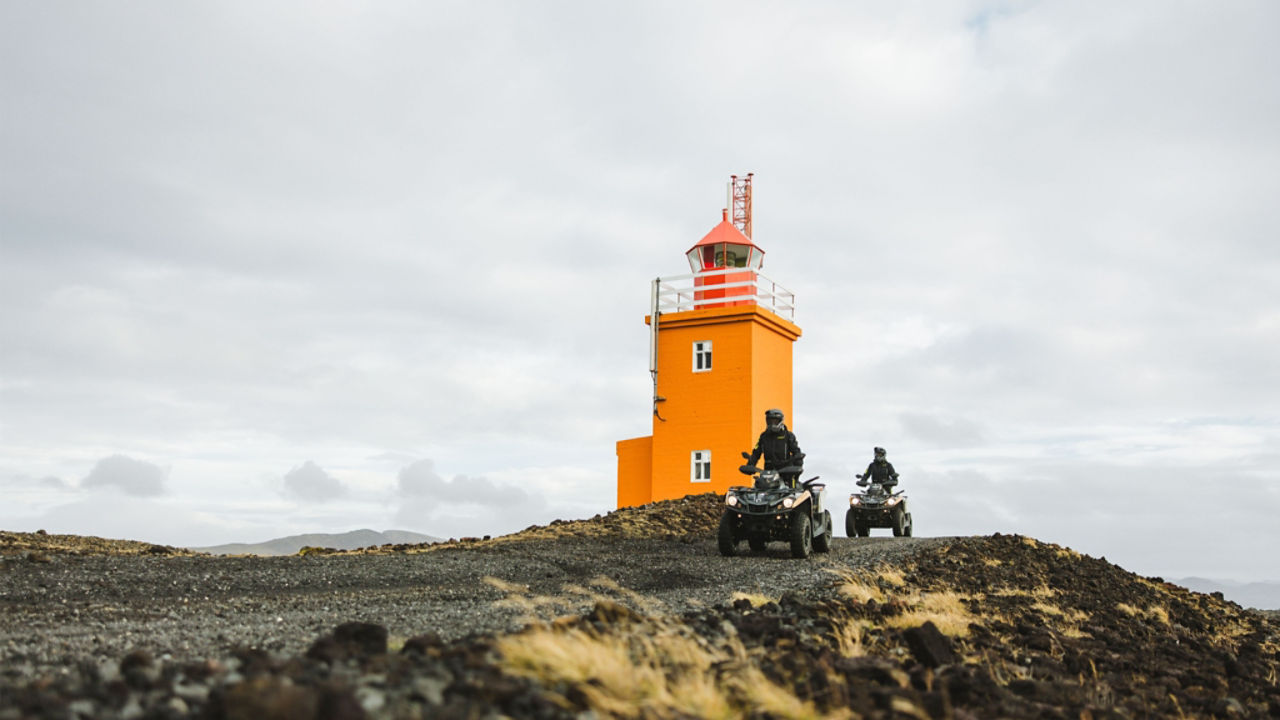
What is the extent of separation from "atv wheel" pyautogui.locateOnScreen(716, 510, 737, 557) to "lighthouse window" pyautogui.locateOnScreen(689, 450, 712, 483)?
1018cm

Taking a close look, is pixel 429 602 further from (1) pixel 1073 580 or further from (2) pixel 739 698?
(1) pixel 1073 580

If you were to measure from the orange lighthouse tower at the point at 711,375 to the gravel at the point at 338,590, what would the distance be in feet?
24.4

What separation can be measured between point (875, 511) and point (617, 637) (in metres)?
16.9

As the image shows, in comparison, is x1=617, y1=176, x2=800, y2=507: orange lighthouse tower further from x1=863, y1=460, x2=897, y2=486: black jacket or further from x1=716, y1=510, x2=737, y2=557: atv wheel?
x1=716, y1=510, x2=737, y2=557: atv wheel

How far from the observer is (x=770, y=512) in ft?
49.6

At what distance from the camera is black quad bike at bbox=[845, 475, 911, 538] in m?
21.9

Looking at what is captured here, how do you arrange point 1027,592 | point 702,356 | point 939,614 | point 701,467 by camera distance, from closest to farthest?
point 939,614 < point 1027,592 < point 701,467 < point 702,356

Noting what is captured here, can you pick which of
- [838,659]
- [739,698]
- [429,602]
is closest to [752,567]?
[429,602]

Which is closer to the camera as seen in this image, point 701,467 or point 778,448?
point 778,448

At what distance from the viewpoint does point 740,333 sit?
26.0 m

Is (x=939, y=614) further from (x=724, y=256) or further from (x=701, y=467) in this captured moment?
(x=724, y=256)

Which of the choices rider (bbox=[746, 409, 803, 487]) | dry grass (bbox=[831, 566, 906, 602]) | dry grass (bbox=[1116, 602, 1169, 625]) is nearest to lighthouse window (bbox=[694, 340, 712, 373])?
rider (bbox=[746, 409, 803, 487])

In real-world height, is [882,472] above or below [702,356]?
below

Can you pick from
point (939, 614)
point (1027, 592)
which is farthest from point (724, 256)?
point (939, 614)
